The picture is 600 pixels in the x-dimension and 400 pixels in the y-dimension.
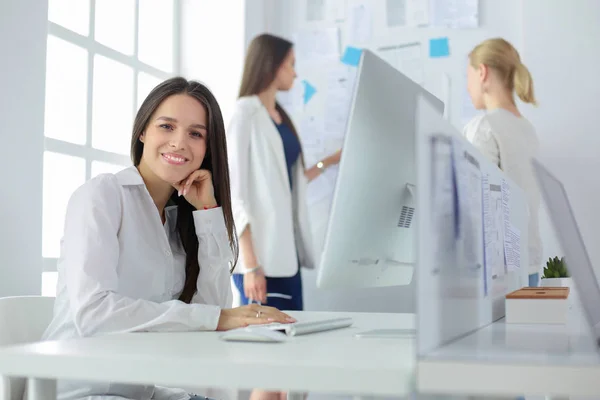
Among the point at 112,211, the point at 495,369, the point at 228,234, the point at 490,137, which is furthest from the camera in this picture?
the point at 490,137

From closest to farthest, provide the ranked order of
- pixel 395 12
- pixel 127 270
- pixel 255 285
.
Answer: pixel 127 270 < pixel 255 285 < pixel 395 12

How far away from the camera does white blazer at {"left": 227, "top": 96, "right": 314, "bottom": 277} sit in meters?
3.05

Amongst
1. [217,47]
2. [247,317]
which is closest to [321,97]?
[217,47]

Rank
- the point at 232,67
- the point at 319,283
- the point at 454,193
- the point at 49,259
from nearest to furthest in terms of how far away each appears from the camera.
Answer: the point at 454,193
the point at 319,283
the point at 49,259
the point at 232,67

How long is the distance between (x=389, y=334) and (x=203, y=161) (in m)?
0.80

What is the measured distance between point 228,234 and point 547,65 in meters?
2.08

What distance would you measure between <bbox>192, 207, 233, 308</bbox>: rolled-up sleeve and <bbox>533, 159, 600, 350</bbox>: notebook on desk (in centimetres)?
81

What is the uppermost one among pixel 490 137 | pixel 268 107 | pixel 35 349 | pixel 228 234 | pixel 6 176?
pixel 268 107

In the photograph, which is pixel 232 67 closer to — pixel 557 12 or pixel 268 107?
pixel 268 107

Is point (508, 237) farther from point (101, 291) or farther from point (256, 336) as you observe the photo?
point (101, 291)

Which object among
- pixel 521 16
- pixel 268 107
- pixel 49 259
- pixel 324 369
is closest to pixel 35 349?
pixel 324 369

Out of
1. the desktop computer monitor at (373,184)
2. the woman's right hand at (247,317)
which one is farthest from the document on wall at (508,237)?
the woman's right hand at (247,317)

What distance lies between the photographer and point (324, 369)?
0.78 m

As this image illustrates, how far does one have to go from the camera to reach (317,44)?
370cm
